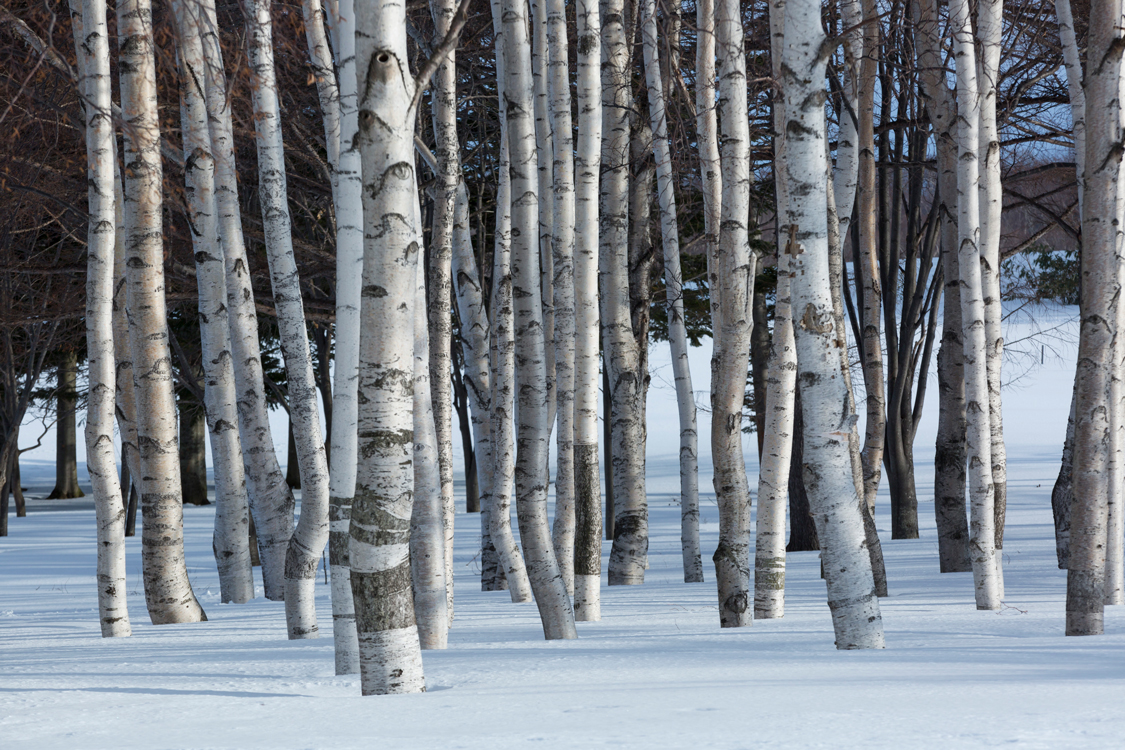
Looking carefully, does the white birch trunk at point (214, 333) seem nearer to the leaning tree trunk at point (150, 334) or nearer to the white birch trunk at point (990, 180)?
the leaning tree trunk at point (150, 334)

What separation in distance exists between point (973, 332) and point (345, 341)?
12.9ft

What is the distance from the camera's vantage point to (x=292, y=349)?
6.49 meters

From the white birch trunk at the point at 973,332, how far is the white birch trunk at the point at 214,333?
508 centimetres

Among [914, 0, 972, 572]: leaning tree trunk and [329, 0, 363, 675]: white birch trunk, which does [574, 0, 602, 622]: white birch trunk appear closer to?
[329, 0, 363, 675]: white birch trunk

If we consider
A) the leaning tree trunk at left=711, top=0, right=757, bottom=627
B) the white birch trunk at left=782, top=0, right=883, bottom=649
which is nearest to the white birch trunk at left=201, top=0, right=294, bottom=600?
the leaning tree trunk at left=711, top=0, right=757, bottom=627

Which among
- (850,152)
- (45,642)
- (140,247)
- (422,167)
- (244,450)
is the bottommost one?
(45,642)

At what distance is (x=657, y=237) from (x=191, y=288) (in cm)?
616

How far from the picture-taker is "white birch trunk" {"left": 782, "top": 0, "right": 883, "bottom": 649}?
4617 mm

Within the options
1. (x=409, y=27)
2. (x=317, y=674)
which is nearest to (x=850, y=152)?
(x=409, y=27)

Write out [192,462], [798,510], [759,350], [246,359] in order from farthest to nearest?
[192,462]
[759,350]
[798,510]
[246,359]

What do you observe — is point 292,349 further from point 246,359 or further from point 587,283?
point 587,283

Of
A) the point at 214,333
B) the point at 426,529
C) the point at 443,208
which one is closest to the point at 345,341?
the point at 426,529

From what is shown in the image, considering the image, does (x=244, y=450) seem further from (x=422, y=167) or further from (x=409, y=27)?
(x=422, y=167)

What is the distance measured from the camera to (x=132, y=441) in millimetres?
9203
